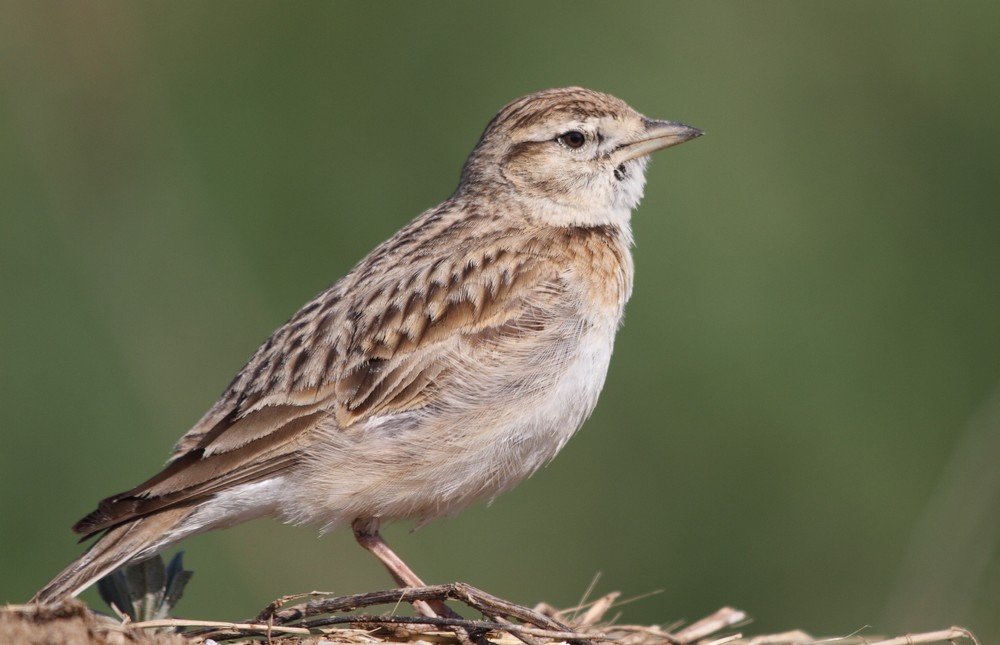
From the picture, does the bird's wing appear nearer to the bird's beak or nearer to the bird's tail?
the bird's tail

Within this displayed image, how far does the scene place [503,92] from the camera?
13.7m

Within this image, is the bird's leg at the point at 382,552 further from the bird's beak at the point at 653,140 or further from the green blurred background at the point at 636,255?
the green blurred background at the point at 636,255

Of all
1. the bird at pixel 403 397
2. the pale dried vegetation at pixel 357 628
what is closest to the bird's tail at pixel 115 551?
the bird at pixel 403 397

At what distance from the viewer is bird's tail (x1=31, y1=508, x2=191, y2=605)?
713 centimetres

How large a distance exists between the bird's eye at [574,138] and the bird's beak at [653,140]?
0.69 feet

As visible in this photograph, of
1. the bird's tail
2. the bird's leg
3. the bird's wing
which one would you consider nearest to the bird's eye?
the bird's wing

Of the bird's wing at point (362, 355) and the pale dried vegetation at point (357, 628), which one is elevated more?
the bird's wing at point (362, 355)

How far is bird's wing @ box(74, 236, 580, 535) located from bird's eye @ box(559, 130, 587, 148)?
0.98 m

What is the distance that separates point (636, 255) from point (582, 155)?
4.11 m

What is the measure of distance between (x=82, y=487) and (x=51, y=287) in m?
1.86

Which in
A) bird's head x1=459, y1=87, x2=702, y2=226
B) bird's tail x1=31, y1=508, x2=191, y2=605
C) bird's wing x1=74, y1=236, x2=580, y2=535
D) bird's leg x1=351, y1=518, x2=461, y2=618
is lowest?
bird's leg x1=351, y1=518, x2=461, y2=618

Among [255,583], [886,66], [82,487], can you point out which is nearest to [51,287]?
[82,487]

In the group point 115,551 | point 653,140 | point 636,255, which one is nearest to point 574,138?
point 653,140

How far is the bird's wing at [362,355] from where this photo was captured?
Result: 7891mm
